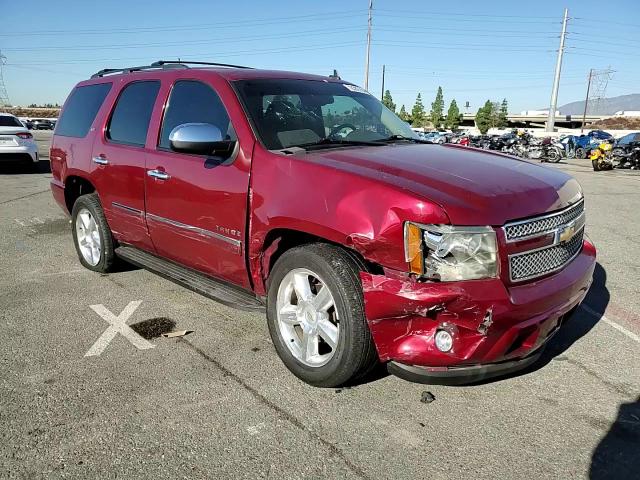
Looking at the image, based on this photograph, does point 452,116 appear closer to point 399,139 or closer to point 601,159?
point 601,159

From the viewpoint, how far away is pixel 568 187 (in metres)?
3.18

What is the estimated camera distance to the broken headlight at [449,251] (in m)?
2.45

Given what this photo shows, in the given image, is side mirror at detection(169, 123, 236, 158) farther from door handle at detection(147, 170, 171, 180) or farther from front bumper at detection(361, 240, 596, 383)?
front bumper at detection(361, 240, 596, 383)

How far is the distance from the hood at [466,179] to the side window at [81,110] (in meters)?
2.86

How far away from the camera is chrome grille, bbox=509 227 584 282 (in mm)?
2570

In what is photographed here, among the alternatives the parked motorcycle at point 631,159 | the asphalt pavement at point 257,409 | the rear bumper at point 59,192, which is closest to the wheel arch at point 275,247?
the asphalt pavement at point 257,409

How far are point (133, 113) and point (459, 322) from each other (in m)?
3.32

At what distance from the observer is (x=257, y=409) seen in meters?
2.77

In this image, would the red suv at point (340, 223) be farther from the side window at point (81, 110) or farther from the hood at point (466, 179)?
the side window at point (81, 110)

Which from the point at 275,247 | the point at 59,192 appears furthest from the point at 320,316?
the point at 59,192

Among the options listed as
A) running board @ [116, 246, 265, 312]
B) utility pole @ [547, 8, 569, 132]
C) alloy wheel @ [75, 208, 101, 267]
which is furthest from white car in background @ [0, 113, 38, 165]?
utility pole @ [547, 8, 569, 132]

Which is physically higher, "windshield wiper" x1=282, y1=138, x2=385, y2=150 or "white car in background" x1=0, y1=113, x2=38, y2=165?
"windshield wiper" x1=282, y1=138, x2=385, y2=150

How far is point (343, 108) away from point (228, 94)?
953 mm

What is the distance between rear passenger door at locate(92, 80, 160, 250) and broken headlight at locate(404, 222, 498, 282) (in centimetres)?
250
